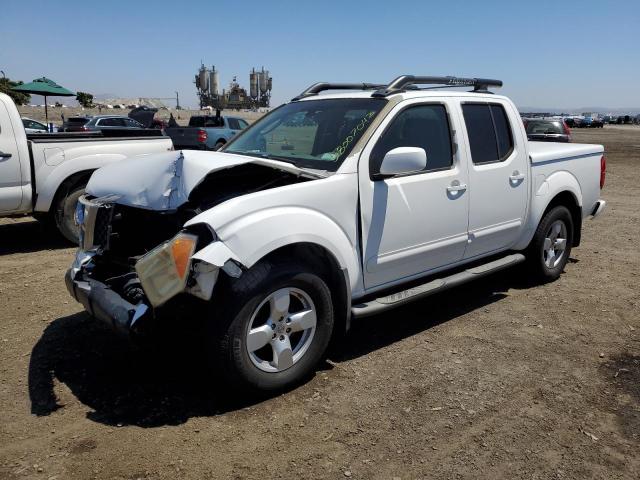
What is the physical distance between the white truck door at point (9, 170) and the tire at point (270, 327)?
15.6 feet

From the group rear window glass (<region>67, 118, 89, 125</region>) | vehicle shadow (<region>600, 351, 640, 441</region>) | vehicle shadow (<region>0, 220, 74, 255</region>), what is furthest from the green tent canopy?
vehicle shadow (<region>600, 351, 640, 441</region>)

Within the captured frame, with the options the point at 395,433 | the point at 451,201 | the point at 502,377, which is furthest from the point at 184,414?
the point at 451,201

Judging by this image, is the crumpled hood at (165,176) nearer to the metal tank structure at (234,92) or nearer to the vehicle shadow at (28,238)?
the vehicle shadow at (28,238)

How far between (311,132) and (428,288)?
153cm

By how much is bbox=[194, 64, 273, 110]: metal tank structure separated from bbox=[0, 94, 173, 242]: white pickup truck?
2830 inches

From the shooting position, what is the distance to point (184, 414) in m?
3.23

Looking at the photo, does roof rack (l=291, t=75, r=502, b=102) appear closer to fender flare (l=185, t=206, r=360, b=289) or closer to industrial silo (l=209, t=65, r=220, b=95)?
fender flare (l=185, t=206, r=360, b=289)

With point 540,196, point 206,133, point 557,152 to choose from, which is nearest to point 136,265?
point 540,196

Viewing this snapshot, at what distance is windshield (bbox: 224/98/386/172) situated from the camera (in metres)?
3.88

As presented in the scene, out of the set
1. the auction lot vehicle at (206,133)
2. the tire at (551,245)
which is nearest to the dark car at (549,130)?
the auction lot vehicle at (206,133)

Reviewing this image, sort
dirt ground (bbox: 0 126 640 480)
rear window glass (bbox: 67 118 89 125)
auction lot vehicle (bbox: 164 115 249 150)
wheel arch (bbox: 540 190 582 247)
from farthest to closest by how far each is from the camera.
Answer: rear window glass (bbox: 67 118 89 125) → auction lot vehicle (bbox: 164 115 249 150) → wheel arch (bbox: 540 190 582 247) → dirt ground (bbox: 0 126 640 480)

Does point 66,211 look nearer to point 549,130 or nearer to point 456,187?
point 456,187

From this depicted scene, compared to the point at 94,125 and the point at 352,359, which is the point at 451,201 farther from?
the point at 94,125

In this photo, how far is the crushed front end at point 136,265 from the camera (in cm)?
290
